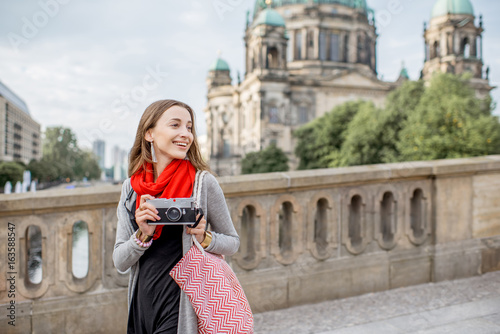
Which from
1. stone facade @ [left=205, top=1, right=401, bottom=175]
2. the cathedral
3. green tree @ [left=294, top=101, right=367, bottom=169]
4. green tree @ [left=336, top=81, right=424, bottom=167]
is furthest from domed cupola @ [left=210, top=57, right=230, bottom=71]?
green tree @ [left=336, top=81, right=424, bottom=167]

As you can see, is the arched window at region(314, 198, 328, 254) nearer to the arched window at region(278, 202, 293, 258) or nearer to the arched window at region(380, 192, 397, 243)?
the arched window at region(278, 202, 293, 258)

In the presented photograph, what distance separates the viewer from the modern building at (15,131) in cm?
6781

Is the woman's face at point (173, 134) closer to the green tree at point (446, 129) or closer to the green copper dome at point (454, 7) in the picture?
the green tree at point (446, 129)

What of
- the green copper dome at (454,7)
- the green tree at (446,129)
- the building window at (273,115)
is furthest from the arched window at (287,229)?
the green copper dome at (454,7)

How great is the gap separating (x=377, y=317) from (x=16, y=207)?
3279mm

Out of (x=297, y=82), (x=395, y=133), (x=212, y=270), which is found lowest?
(x=212, y=270)

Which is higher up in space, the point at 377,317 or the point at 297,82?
the point at 297,82

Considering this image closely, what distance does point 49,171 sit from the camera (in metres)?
39.8

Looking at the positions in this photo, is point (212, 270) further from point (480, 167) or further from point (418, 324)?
point (480, 167)

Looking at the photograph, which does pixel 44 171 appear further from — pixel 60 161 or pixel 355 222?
pixel 355 222

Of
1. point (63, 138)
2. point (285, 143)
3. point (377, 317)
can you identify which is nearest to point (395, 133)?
point (285, 143)

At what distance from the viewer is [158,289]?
88.5 inches

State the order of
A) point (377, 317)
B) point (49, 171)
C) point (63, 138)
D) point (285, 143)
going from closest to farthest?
point (377, 317) < point (49, 171) < point (285, 143) < point (63, 138)

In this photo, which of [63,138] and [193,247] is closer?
[193,247]
